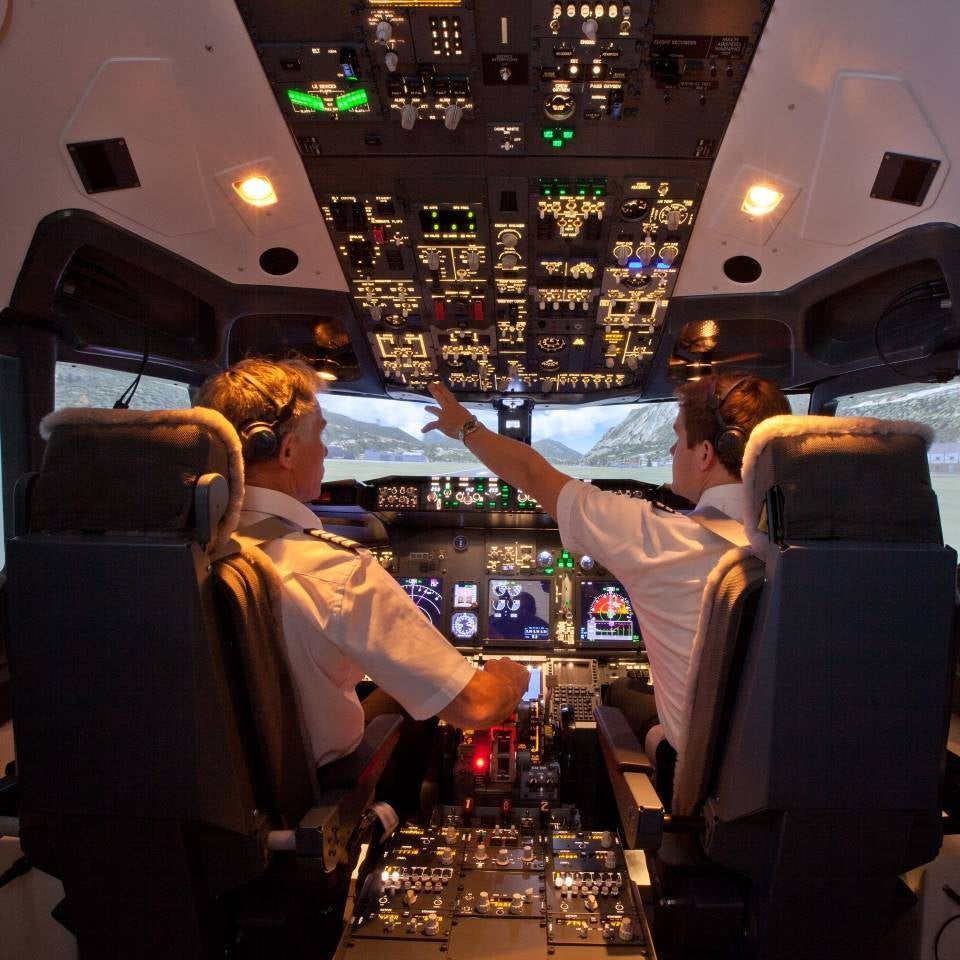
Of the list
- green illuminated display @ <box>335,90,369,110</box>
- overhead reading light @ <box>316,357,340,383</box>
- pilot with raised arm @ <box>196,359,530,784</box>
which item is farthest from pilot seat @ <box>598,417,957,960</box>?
overhead reading light @ <box>316,357,340,383</box>

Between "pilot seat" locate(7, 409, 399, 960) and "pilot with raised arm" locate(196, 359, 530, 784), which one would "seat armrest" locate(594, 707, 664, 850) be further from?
"pilot seat" locate(7, 409, 399, 960)

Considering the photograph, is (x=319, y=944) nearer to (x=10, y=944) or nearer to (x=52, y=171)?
(x=10, y=944)

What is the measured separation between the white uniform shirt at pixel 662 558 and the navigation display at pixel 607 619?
135 cm

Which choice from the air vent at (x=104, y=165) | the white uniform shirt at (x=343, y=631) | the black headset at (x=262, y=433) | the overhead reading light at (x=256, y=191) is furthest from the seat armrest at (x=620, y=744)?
the air vent at (x=104, y=165)

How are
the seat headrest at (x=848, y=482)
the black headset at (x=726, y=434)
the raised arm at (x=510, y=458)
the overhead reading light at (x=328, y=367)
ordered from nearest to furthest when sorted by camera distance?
the seat headrest at (x=848, y=482)
the black headset at (x=726, y=434)
the raised arm at (x=510, y=458)
the overhead reading light at (x=328, y=367)

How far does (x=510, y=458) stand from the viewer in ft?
5.56

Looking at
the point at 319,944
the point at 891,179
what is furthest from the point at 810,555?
the point at 891,179

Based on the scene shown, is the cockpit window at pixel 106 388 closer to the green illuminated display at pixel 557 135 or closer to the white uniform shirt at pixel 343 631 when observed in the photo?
the white uniform shirt at pixel 343 631

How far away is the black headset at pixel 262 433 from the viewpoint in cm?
132

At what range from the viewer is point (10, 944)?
1.62 m

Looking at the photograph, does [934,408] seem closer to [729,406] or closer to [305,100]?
[729,406]

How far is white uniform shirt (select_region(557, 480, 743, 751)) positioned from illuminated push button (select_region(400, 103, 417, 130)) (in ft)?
3.92

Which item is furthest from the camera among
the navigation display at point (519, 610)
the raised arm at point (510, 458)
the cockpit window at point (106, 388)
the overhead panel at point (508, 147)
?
the navigation display at point (519, 610)

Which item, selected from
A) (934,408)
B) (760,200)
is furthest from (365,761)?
(934,408)
